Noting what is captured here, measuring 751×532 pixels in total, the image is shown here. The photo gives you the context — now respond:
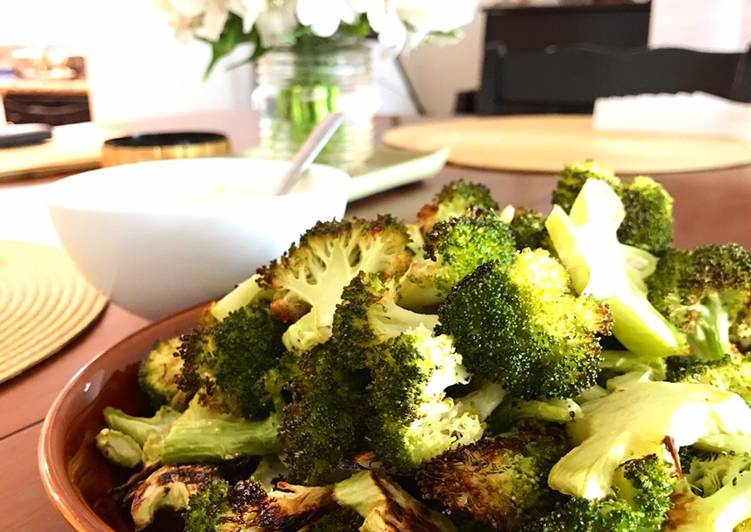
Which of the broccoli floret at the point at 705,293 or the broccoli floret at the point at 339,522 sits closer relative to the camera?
the broccoli floret at the point at 339,522

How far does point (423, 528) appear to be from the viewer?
34 cm

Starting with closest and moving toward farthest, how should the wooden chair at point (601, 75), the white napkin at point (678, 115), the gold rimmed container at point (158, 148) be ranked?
the gold rimmed container at point (158, 148) < the white napkin at point (678, 115) < the wooden chair at point (601, 75)

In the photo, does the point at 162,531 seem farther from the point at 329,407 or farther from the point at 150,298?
the point at 150,298

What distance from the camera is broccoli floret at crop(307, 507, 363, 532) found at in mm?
345

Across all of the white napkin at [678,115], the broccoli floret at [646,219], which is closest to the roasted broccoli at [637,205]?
the broccoli floret at [646,219]

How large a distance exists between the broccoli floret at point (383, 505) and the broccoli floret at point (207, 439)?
86mm

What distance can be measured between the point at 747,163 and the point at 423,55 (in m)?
3.54

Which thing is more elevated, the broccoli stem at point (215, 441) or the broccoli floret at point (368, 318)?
the broccoli floret at point (368, 318)

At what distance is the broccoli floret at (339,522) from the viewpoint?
34 cm

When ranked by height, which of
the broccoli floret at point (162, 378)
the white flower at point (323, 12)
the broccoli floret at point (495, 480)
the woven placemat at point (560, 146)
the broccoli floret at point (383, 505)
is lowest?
the woven placemat at point (560, 146)

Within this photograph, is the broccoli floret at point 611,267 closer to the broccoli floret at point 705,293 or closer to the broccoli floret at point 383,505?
the broccoli floret at point 705,293

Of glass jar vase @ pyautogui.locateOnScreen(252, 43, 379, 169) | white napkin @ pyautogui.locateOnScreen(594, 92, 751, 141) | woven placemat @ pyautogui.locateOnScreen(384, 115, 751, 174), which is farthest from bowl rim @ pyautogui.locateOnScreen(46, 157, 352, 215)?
white napkin @ pyautogui.locateOnScreen(594, 92, 751, 141)

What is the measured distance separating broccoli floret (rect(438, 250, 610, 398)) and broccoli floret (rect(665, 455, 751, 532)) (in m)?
0.07

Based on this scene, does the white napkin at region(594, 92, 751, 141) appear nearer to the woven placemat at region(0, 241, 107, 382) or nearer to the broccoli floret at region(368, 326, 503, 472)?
the woven placemat at region(0, 241, 107, 382)
